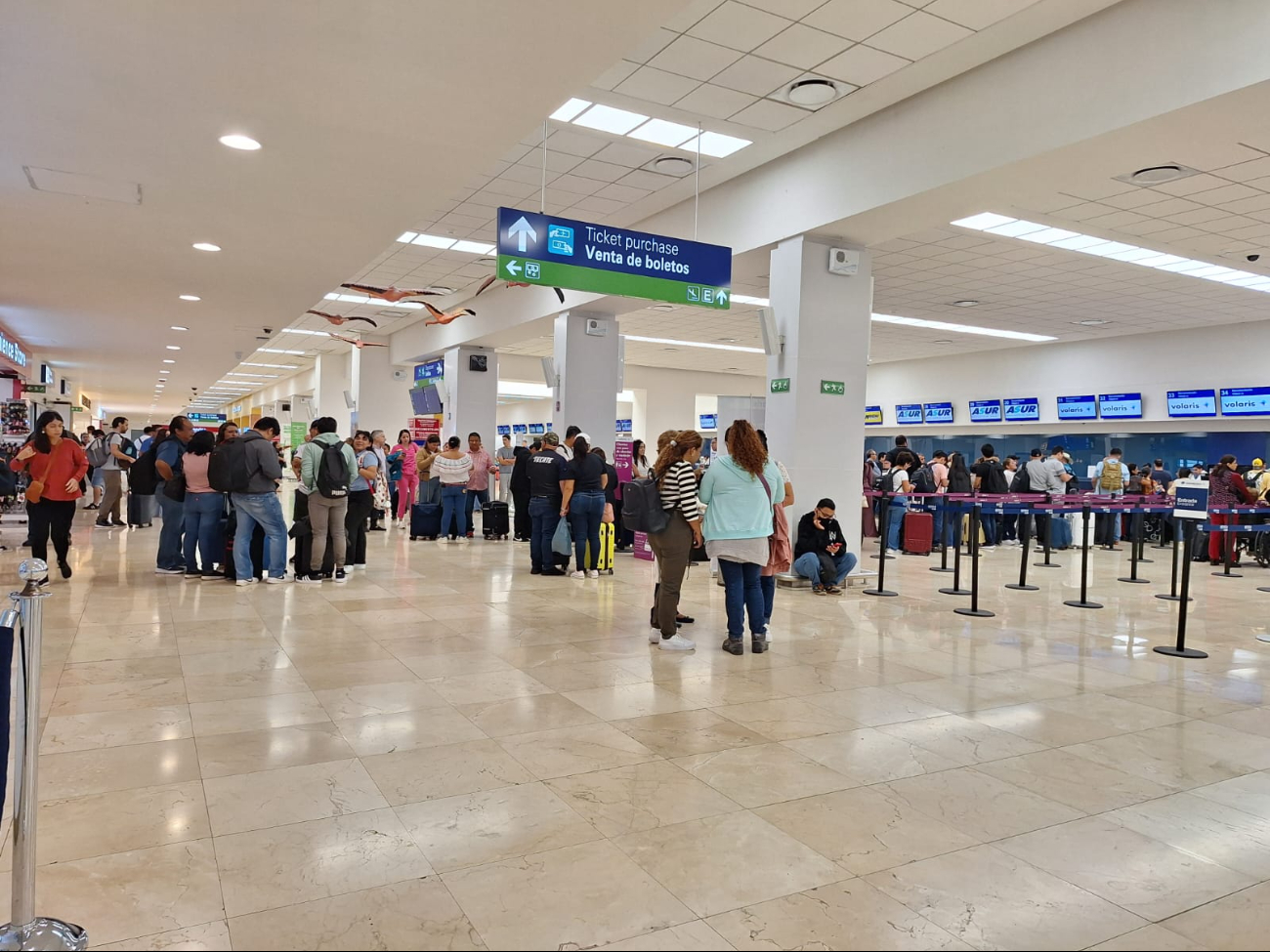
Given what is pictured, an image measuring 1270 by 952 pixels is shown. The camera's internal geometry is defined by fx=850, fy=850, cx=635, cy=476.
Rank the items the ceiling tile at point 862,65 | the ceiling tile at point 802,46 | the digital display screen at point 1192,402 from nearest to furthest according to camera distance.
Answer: the ceiling tile at point 802,46 → the ceiling tile at point 862,65 → the digital display screen at point 1192,402

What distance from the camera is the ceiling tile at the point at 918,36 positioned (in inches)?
236

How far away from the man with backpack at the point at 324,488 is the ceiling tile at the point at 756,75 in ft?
14.9

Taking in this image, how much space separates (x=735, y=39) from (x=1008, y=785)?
532 cm

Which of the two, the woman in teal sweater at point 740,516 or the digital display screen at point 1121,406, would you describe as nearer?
the woman in teal sweater at point 740,516

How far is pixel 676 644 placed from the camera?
→ 5754 mm

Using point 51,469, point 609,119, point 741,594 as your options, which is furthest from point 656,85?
point 51,469

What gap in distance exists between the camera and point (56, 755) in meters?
3.60

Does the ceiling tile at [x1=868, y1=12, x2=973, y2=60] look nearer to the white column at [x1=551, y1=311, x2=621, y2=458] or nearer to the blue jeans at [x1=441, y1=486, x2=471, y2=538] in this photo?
the white column at [x1=551, y1=311, x2=621, y2=458]

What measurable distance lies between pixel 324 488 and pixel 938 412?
55.6 ft

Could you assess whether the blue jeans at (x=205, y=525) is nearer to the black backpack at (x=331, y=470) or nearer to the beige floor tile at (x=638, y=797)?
the black backpack at (x=331, y=470)

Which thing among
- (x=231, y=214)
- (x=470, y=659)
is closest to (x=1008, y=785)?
(x=470, y=659)

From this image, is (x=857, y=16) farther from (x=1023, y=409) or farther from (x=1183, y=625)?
(x=1023, y=409)

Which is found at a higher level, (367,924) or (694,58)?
(694,58)

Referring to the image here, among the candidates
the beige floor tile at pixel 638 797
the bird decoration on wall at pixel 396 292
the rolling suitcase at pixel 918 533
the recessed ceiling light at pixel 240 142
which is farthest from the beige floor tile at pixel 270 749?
the bird decoration on wall at pixel 396 292
